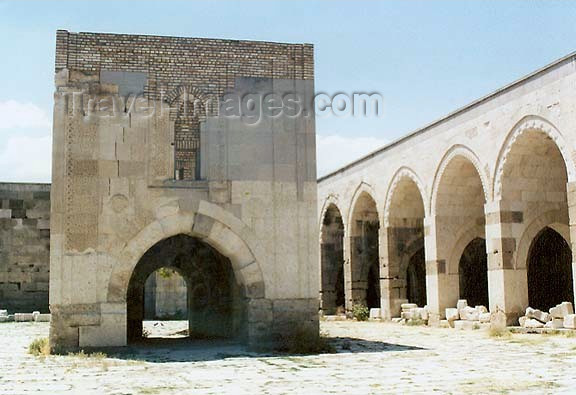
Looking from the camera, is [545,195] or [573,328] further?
[545,195]

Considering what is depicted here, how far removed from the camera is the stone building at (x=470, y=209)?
46.0ft

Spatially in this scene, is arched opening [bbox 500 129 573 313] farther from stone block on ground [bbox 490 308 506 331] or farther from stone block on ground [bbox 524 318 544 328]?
stone block on ground [bbox 524 318 544 328]

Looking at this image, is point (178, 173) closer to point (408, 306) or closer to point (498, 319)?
point (498, 319)

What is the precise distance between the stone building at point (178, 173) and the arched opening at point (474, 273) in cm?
972

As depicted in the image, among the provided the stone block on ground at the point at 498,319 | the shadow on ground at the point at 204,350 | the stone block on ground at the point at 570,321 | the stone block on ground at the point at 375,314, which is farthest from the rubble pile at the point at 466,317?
the shadow on ground at the point at 204,350

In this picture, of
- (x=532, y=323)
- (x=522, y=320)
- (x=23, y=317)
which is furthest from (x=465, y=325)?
(x=23, y=317)

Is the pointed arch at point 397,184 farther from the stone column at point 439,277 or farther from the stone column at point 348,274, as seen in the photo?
the stone column at point 348,274

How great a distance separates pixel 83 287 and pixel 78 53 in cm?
352

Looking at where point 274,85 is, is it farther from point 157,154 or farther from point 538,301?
point 538,301

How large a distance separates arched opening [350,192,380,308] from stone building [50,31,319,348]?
34.1ft

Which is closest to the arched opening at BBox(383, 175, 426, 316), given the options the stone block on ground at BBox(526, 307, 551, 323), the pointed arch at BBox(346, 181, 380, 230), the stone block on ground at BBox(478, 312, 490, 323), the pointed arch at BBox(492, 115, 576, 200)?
the pointed arch at BBox(346, 181, 380, 230)

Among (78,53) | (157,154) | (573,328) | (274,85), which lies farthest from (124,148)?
(573,328)

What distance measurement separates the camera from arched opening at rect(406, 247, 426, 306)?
70.7ft

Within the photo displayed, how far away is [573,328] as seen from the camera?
13102 mm
